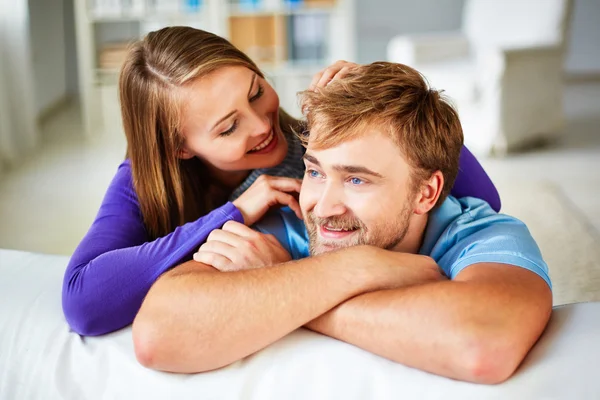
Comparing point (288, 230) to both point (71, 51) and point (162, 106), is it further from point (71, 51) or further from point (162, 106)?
point (71, 51)

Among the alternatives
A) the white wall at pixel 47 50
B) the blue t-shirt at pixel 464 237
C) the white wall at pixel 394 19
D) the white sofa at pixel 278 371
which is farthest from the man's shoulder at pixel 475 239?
the white wall at pixel 394 19

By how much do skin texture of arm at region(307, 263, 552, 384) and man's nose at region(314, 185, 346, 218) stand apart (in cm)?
21

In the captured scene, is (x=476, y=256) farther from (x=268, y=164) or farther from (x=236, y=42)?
(x=236, y=42)

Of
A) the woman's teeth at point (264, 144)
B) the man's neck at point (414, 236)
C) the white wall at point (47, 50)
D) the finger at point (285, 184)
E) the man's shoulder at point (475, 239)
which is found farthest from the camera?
the white wall at point (47, 50)

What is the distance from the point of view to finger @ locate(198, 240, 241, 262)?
4.53 feet

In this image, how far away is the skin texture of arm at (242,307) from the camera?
1.20 meters

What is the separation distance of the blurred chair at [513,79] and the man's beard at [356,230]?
122 inches

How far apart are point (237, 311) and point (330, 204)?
290 millimetres

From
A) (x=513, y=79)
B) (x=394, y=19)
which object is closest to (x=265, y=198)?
(x=513, y=79)

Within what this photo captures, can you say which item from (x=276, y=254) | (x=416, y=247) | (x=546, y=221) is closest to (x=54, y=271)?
(x=276, y=254)

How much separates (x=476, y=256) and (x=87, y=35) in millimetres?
5016

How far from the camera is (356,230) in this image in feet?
4.62

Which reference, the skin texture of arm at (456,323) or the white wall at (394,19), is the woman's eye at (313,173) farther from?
the white wall at (394,19)

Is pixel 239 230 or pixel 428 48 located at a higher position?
pixel 239 230
